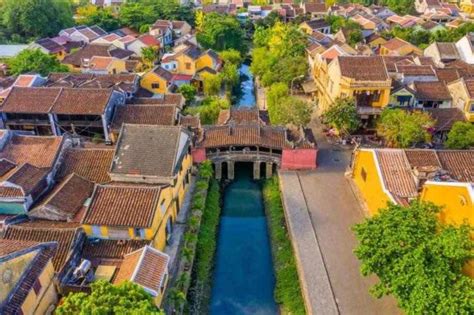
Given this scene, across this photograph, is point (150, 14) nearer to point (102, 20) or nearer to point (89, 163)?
point (102, 20)

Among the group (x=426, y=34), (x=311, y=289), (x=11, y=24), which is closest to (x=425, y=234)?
(x=311, y=289)

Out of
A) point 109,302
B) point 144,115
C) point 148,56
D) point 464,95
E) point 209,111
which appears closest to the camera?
point 109,302

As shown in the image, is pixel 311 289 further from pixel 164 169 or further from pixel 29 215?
pixel 29 215

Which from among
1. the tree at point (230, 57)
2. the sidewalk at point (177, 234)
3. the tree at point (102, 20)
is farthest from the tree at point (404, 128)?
the tree at point (102, 20)

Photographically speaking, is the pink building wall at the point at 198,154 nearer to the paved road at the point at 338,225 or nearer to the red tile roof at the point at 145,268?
the paved road at the point at 338,225

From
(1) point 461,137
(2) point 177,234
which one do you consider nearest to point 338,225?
(2) point 177,234

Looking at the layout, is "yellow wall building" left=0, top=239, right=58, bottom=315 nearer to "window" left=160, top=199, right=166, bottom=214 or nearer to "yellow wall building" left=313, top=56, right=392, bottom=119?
"window" left=160, top=199, right=166, bottom=214
